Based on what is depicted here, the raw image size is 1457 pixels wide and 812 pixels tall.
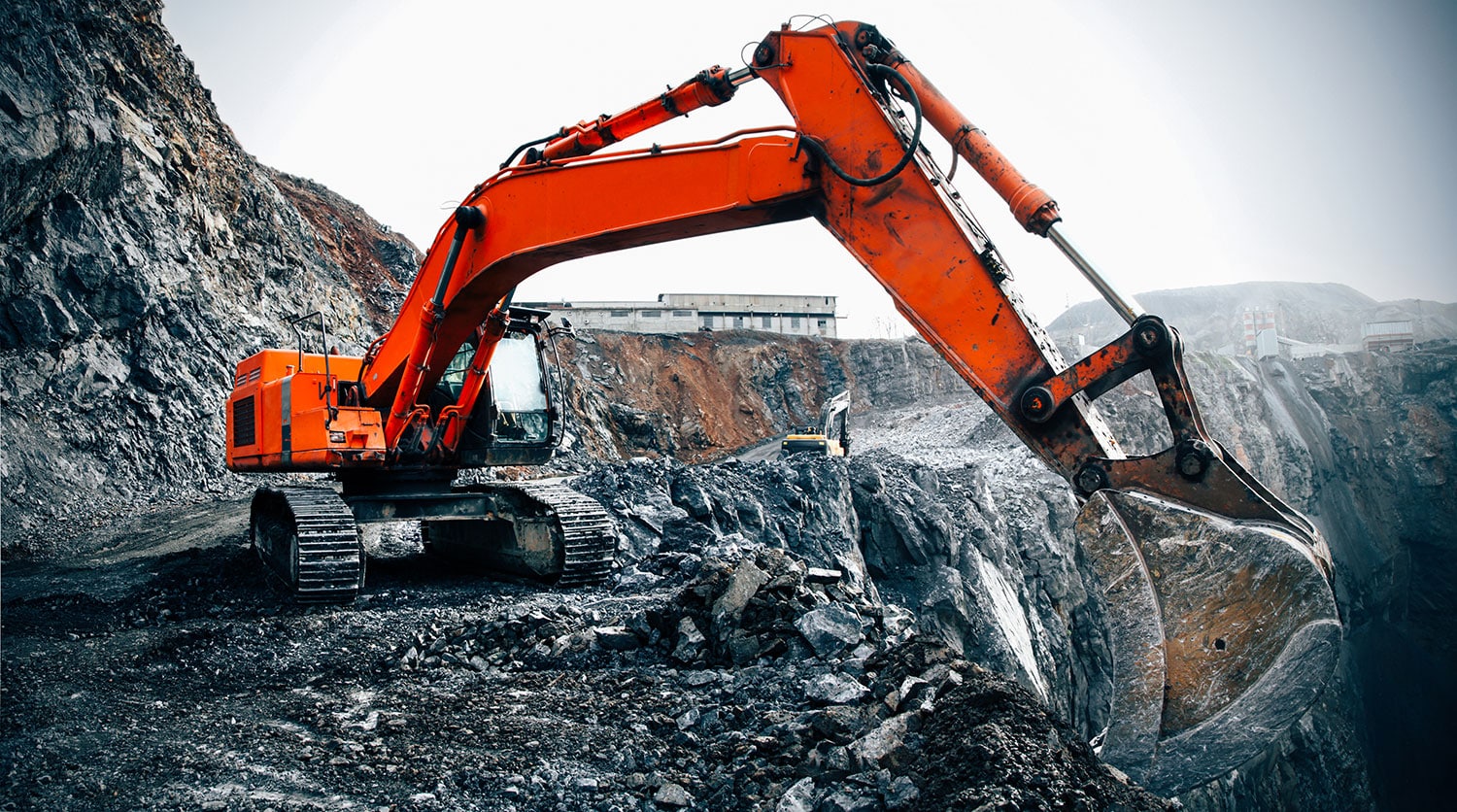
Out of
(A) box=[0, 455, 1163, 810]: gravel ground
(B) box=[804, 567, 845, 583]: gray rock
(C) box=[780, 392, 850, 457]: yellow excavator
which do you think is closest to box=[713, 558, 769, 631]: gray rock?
(A) box=[0, 455, 1163, 810]: gravel ground

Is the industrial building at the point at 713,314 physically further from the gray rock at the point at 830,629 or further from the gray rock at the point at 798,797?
the gray rock at the point at 798,797

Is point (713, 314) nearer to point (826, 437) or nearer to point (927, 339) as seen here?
point (826, 437)

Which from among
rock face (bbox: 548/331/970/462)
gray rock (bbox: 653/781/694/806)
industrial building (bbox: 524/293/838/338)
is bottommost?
gray rock (bbox: 653/781/694/806)

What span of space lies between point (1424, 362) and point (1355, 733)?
22826 mm

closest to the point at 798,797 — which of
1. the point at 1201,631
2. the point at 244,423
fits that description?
the point at 1201,631

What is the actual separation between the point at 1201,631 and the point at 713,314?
43.4 m

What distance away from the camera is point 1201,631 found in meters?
3.55

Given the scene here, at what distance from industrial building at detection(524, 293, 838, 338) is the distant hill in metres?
36.9

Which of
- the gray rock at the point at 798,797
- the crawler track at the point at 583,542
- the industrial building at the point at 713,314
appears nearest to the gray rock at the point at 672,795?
the gray rock at the point at 798,797

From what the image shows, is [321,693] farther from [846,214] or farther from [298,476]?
[298,476]

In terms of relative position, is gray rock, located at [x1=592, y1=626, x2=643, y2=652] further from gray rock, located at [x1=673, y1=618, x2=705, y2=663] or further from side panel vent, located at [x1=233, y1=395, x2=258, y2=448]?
side panel vent, located at [x1=233, y1=395, x2=258, y2=448]

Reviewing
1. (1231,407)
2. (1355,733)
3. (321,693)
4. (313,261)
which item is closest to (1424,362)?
(1231,407)

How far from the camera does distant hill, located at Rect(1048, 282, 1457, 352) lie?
267 ft

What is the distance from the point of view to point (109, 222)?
14.8 meters
